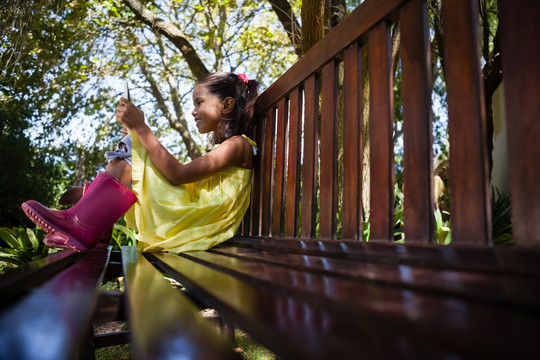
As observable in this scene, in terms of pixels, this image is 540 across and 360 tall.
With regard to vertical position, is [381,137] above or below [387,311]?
above

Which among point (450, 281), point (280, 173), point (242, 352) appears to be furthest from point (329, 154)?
point (242, 352)

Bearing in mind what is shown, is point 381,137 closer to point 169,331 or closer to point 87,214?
point 169,331

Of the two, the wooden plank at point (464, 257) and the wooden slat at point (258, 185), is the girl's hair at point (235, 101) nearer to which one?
the wooden slat at point (258, 185)

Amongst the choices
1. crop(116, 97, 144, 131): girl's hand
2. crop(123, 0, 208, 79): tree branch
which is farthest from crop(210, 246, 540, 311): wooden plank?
crop(123, 0, 208, 79): tree branch

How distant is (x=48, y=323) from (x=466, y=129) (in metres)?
0.84

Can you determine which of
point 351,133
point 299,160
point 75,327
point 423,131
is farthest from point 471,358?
point 299,160

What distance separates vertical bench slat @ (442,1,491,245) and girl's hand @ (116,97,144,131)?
4.37 ft

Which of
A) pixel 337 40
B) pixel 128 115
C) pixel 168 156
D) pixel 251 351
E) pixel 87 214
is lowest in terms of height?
pixel 251 351

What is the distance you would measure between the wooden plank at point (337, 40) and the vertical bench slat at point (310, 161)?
8cm

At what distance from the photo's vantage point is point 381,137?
121cm

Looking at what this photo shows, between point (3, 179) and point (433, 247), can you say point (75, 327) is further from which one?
point (3, 179)

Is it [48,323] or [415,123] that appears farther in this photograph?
[415,123]

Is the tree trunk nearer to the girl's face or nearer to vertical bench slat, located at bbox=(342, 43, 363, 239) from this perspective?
the girl's face

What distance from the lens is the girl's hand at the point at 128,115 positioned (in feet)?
5.95
